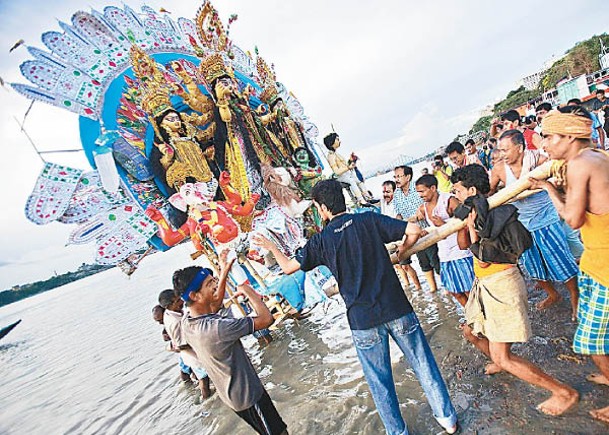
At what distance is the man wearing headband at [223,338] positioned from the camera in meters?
2.39

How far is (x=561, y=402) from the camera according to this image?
2.26 m

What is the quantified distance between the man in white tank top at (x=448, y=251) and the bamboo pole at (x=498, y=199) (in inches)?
42.1

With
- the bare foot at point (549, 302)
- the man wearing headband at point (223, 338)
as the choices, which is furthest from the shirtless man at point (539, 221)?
the man wearing headband at point (223, 338)

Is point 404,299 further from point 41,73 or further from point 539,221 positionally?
point 41,73

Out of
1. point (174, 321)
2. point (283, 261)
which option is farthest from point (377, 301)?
point (174, 321)

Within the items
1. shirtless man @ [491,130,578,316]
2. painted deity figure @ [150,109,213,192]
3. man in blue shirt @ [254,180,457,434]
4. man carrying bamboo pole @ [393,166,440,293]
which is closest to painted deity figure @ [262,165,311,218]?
painted deity figure @ [150,109,213,192]

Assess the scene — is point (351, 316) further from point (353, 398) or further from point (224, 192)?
point (224, 192)

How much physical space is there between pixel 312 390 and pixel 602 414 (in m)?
2.67

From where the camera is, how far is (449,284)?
3764mm

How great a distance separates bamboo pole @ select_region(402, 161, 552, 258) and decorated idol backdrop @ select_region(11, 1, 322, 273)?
2.77 meters

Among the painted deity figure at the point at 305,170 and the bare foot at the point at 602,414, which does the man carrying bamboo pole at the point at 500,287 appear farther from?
the painted deity figure at the point at 305,170

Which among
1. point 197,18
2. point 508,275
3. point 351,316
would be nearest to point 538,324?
point 508,275

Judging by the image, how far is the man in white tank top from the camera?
3.60 m

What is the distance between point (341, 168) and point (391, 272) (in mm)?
4162
